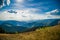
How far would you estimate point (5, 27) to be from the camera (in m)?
1.96

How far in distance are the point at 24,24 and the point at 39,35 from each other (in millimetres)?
265

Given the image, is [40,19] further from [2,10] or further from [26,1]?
[2,10]

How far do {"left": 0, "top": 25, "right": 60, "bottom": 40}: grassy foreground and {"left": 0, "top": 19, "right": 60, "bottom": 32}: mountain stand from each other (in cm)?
7

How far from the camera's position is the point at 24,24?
A: 195cm

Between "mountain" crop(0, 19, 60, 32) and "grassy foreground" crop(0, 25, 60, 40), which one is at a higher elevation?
"mountain" crop(0, 19, 60, 32)

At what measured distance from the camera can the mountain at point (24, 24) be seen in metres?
1.93

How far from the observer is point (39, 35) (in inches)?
73.9

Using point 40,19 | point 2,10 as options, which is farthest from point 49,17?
point 2,10

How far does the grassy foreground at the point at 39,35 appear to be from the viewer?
6.13 feet

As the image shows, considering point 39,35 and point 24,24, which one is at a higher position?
point 24,24

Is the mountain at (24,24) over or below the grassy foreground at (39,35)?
over

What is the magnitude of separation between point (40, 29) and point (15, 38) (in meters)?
0.37

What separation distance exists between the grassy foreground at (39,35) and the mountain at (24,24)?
0.24ft

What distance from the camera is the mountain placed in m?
1.93
